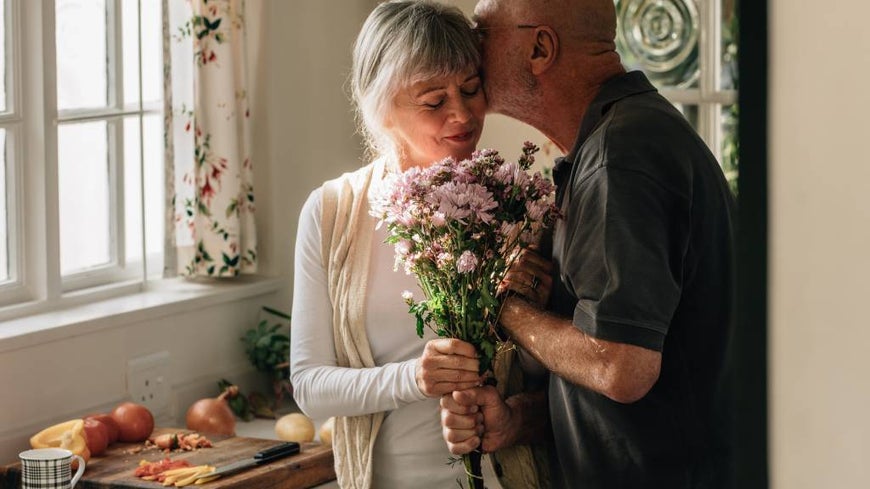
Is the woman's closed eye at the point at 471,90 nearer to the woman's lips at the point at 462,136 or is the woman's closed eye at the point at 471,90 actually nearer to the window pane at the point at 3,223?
the woman's lips at the point at 462,136

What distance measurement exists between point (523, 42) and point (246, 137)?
1.64 meters

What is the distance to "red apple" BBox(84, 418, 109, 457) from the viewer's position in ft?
7.36

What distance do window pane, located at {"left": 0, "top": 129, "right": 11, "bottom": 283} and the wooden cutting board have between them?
1.67 feet

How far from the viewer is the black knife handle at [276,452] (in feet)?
7.13

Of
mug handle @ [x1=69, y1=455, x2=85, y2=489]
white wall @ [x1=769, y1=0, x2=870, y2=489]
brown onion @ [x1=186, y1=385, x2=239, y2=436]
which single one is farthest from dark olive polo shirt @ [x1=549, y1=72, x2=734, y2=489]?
brown onion @ [x1=186, y1=385, x2=239, y2=436]

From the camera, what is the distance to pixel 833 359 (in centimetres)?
45

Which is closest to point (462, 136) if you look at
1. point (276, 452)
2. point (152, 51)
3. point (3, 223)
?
point (276, 452)

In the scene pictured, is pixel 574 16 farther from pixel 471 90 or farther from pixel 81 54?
pixel 81 54

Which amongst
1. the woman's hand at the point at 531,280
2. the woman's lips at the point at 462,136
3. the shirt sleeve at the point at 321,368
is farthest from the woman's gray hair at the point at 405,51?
the woman's hand at the point at 531,280

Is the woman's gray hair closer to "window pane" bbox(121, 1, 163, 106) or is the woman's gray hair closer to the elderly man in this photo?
the elderly man

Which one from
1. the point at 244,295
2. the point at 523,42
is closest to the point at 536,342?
the point at 523,42

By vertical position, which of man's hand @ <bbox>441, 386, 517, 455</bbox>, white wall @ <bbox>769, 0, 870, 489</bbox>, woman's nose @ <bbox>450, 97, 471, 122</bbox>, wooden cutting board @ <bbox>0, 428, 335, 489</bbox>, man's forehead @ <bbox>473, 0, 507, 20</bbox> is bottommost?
wooden cutting board @ <bbox>0, 428, 335, 489</bbox>

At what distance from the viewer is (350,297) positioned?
1.77m

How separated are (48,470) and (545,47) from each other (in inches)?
49.2
